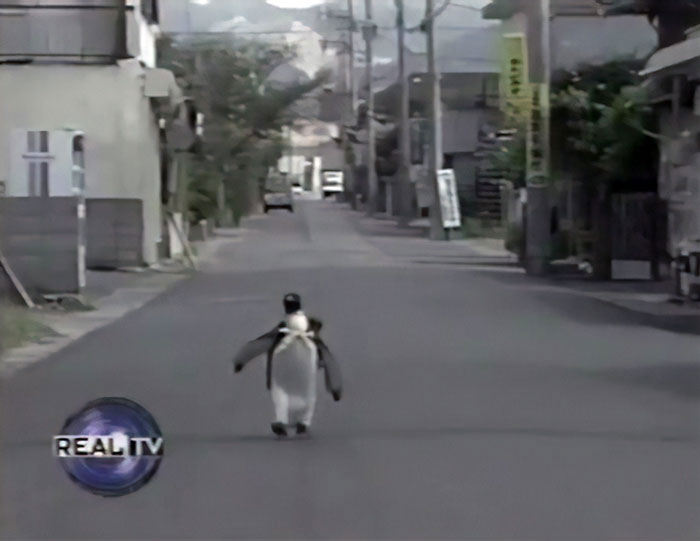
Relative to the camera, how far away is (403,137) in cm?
2417

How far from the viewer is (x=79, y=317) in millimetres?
7359

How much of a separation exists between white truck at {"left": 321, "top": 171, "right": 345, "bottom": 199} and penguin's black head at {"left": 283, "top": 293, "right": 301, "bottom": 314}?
1421mm

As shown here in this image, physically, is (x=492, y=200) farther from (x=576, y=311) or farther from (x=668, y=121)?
(x=576, y=311)

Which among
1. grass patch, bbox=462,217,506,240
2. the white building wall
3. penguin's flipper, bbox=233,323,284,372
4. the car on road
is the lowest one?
penguin's flipper, bbox=233,323,284,372

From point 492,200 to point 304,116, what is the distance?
365 cm

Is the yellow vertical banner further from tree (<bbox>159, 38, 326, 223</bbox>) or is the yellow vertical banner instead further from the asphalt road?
the asphalt road

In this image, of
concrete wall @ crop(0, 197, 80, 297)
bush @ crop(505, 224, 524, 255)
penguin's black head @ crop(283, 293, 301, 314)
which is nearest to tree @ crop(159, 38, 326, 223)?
concrete wall @ crop(0, 197, 80, 297)

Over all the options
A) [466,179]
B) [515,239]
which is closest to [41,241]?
[466,179]

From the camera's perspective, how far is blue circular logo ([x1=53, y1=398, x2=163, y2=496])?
4.07 metres

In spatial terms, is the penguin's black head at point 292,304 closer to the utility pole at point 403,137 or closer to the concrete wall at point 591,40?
the utility pole at point 403,137

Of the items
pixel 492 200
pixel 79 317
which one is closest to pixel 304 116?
pixel 79 317

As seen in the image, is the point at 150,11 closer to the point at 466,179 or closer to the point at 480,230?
the point at 466,179

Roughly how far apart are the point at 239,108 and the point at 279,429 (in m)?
1.87

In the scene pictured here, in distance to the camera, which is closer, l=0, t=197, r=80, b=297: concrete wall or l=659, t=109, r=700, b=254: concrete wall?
l=0, t=197, r=80, b=297: concrete wall
